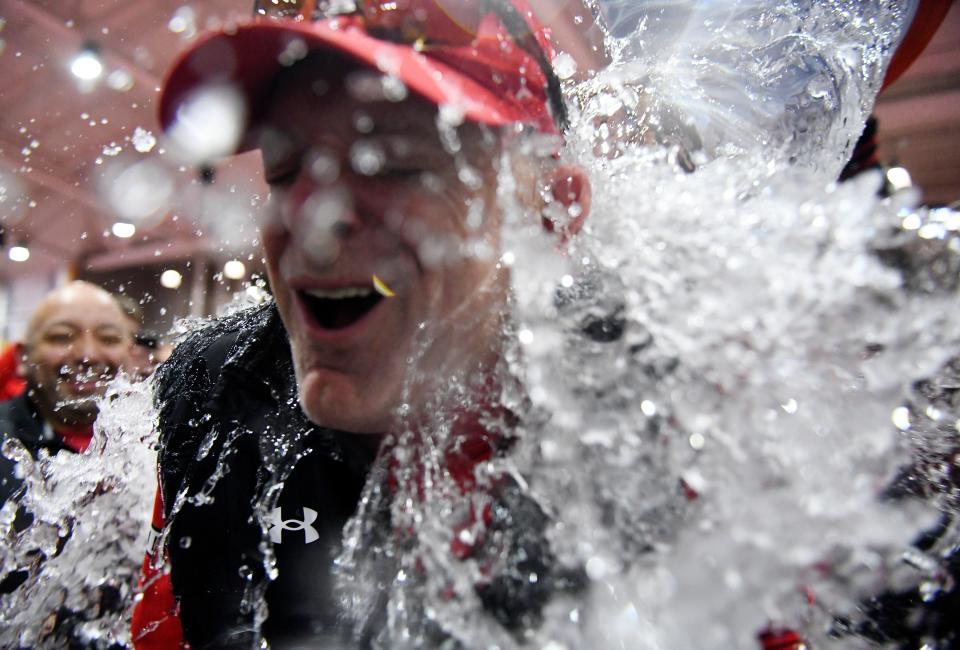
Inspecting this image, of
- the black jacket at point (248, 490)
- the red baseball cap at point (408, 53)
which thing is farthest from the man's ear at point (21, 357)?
the red baseball cap at point (408, 53)

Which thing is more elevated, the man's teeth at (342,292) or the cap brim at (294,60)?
the cap brim at (294,60)

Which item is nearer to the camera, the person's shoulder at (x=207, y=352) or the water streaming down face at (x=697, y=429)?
the water streaming down face at (x=697, y=429)

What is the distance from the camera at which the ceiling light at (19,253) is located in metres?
8.23

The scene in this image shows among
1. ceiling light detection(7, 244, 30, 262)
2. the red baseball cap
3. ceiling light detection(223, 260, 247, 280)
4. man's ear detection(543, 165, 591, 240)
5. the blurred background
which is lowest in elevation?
ceiling light detection(7, 244, 30, 262)

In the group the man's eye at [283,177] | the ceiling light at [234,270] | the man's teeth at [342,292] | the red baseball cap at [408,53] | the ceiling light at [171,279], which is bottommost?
the ceiling light at [171,279]

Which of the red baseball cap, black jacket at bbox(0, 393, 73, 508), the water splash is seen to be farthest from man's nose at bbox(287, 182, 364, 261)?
black jacket at bbox(0, 393, 73, 508)

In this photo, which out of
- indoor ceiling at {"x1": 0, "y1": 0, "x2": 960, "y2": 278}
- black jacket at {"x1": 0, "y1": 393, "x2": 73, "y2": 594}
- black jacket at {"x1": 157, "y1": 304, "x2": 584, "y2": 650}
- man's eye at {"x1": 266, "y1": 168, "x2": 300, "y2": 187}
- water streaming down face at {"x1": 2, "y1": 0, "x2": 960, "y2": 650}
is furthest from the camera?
indoor ceiling at {"x1": 0, "y1": 0, "x2": 960, "y2": 278}

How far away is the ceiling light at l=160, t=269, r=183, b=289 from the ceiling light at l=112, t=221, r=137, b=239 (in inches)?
27.5

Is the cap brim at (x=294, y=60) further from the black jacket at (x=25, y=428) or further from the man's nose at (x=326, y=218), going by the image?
the black jacket at (x=25, y=428)

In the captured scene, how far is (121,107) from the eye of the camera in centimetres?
456

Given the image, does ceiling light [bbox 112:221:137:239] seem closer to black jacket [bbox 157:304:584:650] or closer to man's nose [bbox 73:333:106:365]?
man's nose [bbox 73:333:106:365]

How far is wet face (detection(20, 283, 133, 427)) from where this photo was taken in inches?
88.6

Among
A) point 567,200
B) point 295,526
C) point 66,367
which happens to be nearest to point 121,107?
point 66,367

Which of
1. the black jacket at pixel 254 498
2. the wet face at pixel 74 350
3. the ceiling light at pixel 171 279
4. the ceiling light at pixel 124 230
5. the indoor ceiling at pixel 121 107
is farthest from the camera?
the ceiling light at pixel 171 279
